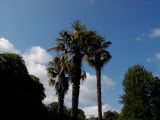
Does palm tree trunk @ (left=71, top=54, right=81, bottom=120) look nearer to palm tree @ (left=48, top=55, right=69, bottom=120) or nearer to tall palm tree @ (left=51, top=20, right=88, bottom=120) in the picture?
tall palm tree @ (left=51, top=20, right=88, bottom=120)

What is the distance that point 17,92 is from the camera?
83.2ft

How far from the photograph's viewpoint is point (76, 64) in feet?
101

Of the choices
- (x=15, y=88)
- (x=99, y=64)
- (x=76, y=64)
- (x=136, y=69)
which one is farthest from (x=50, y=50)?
(x=136, y=69)

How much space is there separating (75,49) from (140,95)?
139ft

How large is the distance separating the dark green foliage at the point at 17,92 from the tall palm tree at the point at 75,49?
264 cm

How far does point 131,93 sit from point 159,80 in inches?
284

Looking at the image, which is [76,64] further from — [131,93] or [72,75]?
[131,93]

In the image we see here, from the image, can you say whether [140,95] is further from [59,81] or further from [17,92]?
[17,92]

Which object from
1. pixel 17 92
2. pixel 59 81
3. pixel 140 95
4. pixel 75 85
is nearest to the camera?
pixel 17 92

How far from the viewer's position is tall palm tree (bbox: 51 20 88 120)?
29.7 meters

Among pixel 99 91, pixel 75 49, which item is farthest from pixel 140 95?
pixel 75 49

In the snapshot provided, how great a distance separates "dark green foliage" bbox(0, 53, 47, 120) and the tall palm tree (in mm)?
2638

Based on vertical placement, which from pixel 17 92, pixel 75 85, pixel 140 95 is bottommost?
pixel 17 92

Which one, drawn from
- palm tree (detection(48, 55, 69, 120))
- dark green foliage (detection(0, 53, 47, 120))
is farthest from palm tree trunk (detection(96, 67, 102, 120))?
dark green foliage (detection(0, 53, 47, 120))
